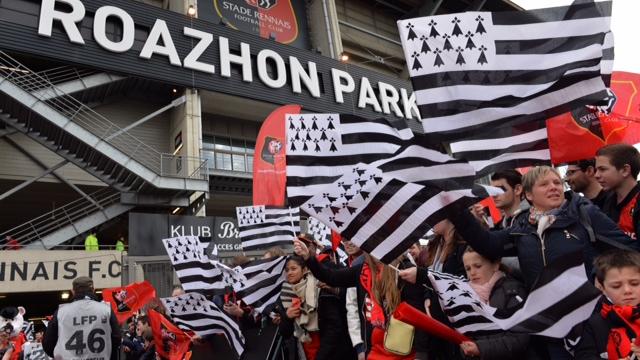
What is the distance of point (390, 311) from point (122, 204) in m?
16.2

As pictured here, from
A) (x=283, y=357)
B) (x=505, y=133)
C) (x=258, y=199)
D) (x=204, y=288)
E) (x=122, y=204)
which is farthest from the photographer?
(x=122, y=204)

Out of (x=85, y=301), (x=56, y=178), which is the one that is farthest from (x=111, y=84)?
(x=85, y=301)

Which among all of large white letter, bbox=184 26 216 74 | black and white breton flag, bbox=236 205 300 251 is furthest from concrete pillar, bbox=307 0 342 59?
black and white breton flag, bbox=236 205 300 251

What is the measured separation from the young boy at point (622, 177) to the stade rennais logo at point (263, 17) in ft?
77.3

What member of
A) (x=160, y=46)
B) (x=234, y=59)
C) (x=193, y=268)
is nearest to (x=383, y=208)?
(x=193, y=268)

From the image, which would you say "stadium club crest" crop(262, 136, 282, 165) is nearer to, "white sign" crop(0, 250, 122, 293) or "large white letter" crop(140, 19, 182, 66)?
"white sign" crop(0, 250, 122, 293)

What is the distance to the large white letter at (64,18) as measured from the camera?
16828 mm

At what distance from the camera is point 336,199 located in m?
3.77

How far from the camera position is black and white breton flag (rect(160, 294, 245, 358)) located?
5.79 metres

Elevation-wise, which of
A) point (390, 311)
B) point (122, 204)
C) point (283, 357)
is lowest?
point (283, 357)

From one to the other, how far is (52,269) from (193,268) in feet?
36.0

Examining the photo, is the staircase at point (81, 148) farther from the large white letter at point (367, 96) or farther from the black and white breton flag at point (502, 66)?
the black and white breton flag at point (502, 66)

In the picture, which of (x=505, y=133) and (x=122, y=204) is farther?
(x=122, y=204)

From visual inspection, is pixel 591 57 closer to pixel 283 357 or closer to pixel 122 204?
pixel 283 357
